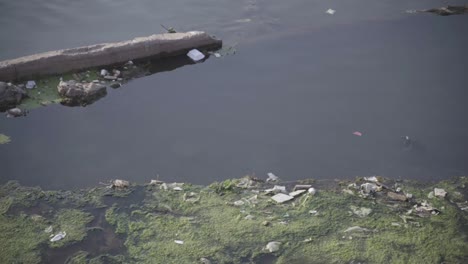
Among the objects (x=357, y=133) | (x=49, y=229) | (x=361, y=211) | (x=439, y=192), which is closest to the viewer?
(x=49, y=229)

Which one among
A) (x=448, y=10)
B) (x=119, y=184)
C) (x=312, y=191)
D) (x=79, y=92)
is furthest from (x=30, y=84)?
(x=448, y=10)

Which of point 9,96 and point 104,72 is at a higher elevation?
point 104,72

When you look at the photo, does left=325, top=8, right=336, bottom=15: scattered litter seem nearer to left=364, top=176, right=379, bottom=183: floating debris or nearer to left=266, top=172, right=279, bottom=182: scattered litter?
left=364, top=176, right=379, bottom=183: floating debris

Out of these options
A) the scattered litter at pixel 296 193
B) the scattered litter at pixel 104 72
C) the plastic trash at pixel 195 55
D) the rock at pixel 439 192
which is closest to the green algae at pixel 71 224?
the scattered litter at pixel 296 193

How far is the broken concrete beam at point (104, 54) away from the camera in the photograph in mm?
5574

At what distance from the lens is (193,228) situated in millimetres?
3873

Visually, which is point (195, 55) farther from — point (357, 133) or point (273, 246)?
point (273, 246)

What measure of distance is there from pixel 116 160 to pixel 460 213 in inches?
118

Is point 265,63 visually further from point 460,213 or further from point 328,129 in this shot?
point 460,213

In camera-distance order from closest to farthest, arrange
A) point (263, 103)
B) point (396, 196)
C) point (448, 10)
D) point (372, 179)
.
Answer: point (396, 196), point (372, 179), point (263, 103), point (448, 10)

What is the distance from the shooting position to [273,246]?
372 cm

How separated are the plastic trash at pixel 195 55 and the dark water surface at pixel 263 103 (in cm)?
11

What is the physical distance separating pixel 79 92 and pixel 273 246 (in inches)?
113

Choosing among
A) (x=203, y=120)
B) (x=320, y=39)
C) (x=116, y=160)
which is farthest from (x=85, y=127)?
(x=320, y=39)
